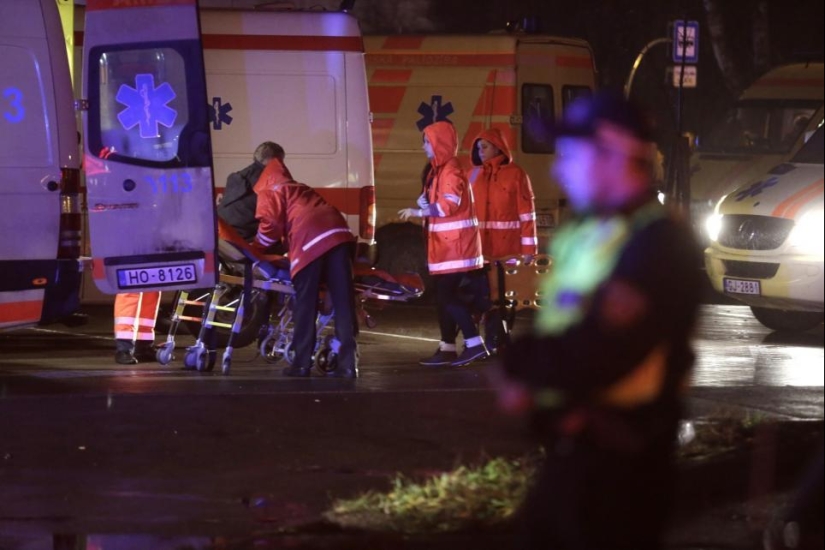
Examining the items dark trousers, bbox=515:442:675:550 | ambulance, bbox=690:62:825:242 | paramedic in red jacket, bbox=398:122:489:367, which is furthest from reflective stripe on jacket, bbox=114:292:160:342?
ambulance, bbox=690:62:825:242

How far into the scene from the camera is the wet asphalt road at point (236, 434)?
252 inches

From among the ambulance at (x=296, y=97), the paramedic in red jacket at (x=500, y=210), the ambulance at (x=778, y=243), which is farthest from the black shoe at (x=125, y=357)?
the ambulance at (x=778, y=243)

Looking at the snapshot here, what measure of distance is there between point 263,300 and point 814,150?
4460mm

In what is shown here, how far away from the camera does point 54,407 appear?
828 centimetres

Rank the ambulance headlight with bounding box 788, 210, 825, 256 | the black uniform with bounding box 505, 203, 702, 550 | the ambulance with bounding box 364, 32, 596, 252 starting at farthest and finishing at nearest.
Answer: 1. the ambulance with bounding box 364, 32, 596, 252
2. the ambulance headlight with bounding box 788, 210, 825, 256
3. the black uniform with bounding box 505, 203, 702, 550

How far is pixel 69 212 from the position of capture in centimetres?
947

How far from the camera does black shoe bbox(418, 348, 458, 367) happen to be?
1049cm

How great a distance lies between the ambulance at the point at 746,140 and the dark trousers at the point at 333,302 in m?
7.34

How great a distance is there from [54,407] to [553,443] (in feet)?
17.8

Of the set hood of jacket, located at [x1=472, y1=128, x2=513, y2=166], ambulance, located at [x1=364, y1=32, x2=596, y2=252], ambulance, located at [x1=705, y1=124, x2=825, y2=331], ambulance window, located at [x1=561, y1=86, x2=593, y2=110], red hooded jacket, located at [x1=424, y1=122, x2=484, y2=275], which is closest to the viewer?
ambulance, located at [x1=705, y1=124, x2=825, y2=331]

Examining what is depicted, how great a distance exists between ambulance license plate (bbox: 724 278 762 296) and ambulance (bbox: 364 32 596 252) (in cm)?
458

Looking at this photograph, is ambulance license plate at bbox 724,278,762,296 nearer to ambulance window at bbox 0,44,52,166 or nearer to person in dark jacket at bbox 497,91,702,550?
ambulance window at bbox 0,44,52,166

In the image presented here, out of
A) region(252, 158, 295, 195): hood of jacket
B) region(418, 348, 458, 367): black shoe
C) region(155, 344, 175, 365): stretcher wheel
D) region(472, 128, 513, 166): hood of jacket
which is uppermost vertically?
region(472, 128, 513, 166): hood of jacket

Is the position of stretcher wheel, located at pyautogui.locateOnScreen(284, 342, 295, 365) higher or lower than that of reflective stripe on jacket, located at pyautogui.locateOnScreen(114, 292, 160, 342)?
lower
